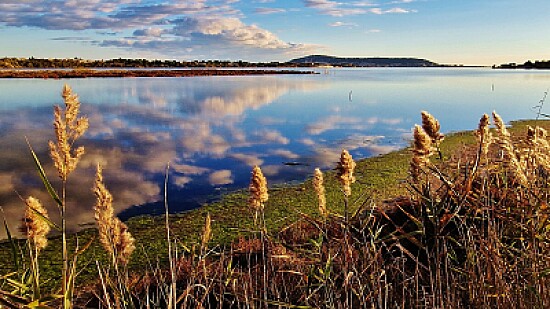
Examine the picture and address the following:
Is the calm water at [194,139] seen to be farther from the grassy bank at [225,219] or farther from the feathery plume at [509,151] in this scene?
the feathery plume at [509,151]

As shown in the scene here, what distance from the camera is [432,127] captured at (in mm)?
2529

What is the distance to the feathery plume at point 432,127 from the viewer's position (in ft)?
8.21

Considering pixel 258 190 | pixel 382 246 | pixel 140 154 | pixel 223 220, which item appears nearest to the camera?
pixel 258 190

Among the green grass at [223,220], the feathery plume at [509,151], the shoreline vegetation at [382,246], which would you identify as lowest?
the green grass at [223,220]

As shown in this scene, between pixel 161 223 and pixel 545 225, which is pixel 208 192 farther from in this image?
pixel 545 225

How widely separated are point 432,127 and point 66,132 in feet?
5.53

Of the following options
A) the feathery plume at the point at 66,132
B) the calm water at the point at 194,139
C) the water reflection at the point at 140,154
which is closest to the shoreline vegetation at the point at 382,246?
the feathery plume at the point at 66,132

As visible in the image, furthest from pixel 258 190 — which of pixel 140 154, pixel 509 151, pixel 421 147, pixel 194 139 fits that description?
pixel 194 139

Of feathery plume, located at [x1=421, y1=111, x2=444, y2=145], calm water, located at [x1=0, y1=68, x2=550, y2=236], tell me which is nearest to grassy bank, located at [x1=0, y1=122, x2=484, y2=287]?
calm water, located at [x1=0, y1=68, x2=550, y2=236]

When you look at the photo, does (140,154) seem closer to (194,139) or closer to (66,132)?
(194,139)

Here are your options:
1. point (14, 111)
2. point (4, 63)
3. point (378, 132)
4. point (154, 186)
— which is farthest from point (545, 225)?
point (4, 63)

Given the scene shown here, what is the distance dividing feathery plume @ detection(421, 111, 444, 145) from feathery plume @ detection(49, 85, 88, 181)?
5.20ft

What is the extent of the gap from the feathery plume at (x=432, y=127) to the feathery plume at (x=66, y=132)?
5.20ft

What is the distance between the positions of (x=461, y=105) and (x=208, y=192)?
30.9 meters
